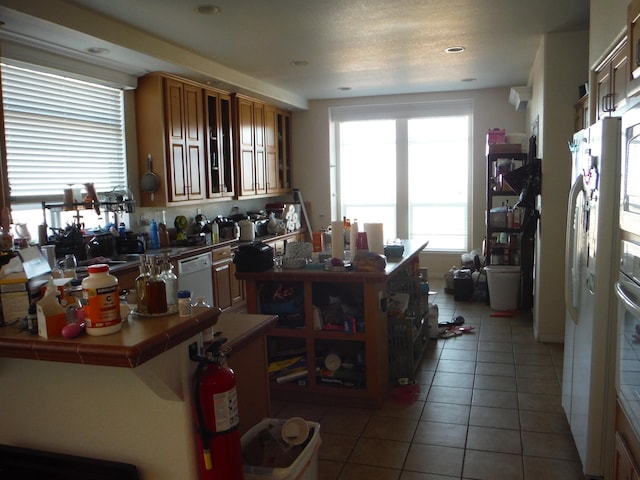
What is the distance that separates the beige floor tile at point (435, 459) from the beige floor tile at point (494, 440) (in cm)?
13

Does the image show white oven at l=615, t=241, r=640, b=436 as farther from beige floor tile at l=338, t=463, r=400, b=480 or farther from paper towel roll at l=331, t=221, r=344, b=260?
paper towel roll at l=331, t=221, r=344, b=260

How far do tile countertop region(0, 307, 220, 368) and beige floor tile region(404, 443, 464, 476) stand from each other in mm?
1681

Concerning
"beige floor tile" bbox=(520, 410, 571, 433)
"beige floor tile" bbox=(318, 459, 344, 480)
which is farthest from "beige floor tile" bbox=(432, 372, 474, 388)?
"beige floor tile" bbox=(318, 459, 344, 480)

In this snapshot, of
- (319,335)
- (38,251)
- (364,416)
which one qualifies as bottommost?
(364,416)

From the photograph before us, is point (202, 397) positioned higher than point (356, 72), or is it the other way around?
point (356, 72)

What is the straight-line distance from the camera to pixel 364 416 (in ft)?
10.8

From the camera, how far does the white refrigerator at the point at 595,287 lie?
2207 mm

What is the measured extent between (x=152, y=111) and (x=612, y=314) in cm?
403

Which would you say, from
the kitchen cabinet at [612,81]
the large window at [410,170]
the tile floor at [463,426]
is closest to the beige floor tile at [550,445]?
the tile floor at [463,426]

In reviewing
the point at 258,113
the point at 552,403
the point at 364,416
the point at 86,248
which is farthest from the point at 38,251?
the point at 258,113

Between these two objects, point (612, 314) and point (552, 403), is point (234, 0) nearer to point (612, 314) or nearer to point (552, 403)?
point (612, 314)

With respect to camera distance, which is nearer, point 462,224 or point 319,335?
point 319,335

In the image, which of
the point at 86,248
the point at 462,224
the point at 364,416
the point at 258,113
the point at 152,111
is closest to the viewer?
the point at 364,416

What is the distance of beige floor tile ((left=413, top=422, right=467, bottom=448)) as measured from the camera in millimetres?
2932
